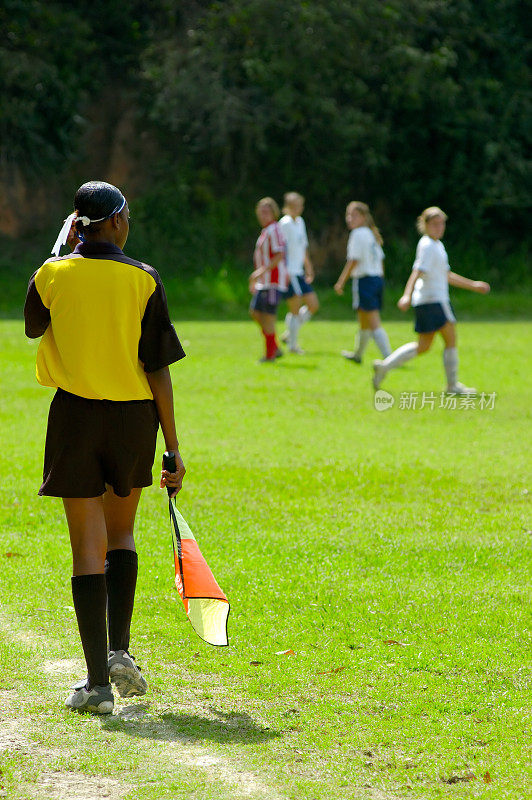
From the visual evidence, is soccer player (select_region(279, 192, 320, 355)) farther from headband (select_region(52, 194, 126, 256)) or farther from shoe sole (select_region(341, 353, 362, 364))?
headband (select_region(52, 194, 126, 256))

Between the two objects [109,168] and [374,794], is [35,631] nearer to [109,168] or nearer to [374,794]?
[374,794]

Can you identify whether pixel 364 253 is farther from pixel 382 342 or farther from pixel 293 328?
pixel 293 328

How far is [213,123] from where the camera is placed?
30312 mm

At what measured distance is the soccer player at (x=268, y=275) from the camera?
50.1 feet

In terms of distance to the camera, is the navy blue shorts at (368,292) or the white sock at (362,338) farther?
the white sock at (362,338)

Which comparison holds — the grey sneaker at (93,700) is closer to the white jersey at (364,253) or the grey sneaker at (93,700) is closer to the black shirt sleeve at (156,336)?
the black shirt sleeve at (156,336)

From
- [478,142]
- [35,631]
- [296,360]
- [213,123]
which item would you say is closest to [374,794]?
[35,631]

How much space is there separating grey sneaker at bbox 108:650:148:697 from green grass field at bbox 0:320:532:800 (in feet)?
0.16

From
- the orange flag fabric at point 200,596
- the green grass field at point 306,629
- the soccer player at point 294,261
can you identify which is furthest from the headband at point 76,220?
the soccer player at point 294,261

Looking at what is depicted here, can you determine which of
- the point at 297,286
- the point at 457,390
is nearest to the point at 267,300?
the point at 297,286

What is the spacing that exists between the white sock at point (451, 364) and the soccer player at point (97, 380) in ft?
27.7

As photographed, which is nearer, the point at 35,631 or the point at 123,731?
the point at 123,731

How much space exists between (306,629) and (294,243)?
40.0 feet

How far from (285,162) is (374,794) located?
1213 inches
